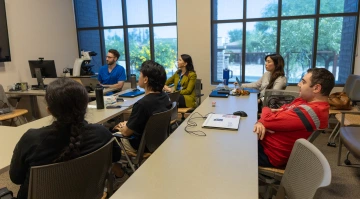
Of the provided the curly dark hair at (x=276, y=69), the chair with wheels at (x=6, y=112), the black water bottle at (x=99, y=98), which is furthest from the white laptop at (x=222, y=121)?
the chair with wheels at (x=6, y=112)

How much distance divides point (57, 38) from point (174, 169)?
5.00 metres

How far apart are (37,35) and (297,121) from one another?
491 cm

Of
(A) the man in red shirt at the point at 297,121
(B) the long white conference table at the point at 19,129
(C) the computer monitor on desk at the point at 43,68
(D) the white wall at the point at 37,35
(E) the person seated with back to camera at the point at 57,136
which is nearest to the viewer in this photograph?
(E) the person seated with back to camera at the point at 57,136

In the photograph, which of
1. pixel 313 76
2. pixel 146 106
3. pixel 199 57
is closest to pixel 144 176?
pixel 146 106

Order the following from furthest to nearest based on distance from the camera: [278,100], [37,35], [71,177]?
[37,35] < [278,100] < [71,177]

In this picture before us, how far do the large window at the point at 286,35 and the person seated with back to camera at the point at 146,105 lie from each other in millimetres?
3058

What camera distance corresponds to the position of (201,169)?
4.14 feet

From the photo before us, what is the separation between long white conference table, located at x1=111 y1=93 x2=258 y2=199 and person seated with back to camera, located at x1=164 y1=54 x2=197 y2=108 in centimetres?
179

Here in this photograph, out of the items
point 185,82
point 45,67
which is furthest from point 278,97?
point 45,67

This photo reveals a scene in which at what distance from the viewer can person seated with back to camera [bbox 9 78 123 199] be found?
1.12m

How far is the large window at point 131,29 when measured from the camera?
525cm

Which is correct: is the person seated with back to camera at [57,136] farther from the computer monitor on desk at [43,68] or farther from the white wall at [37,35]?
the white wall at [37,35]

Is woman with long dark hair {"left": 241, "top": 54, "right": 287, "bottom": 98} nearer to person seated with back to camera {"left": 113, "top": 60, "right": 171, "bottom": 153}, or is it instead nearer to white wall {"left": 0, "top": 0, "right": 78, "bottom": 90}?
person seated with back to camera {"left": 113, "top": 60, "right": 171, "bottom": 153}

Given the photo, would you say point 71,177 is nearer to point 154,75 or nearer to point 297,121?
point 154,75
